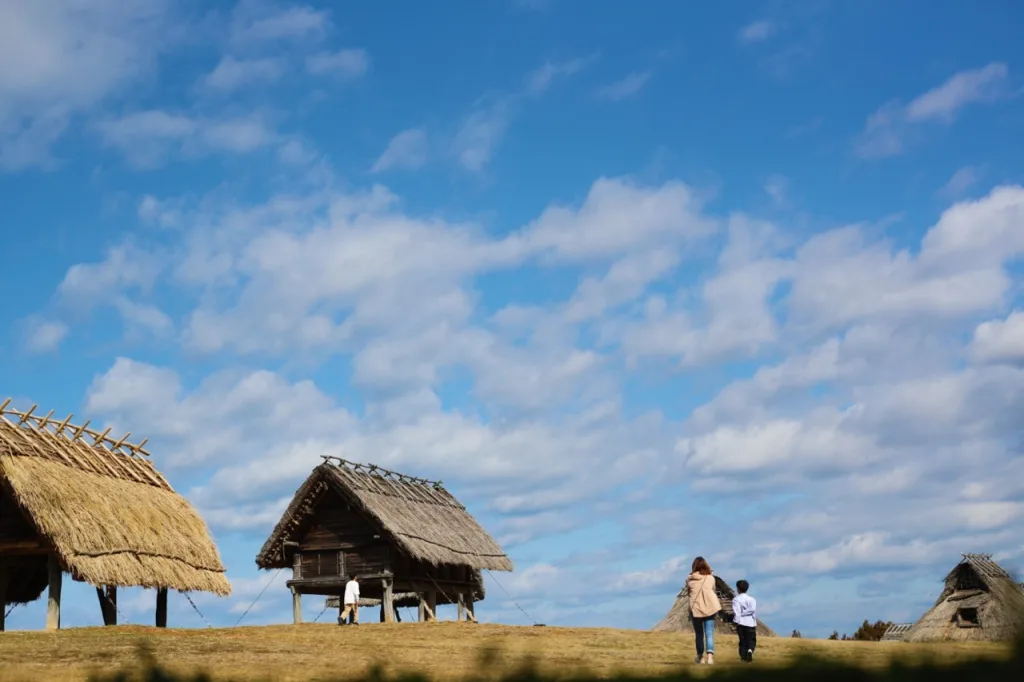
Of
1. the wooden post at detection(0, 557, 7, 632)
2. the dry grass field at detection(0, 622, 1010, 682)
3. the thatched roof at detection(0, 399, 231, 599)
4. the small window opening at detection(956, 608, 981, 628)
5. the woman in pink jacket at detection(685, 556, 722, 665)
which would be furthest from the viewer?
the small window opening at detection(956, 608, 981, 628)

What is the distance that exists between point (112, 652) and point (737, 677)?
20748 mm

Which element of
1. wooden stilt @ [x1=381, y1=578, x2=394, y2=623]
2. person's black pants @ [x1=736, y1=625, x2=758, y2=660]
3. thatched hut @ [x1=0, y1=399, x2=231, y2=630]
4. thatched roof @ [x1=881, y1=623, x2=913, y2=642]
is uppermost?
thatched hut @ [x1=0, y1=399, x2=231, y2=630]

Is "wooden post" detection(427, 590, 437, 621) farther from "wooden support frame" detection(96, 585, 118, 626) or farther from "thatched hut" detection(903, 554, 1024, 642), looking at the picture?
"thatched hut" detection(903, 554, 1024, 642)

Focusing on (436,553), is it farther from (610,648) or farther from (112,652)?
(112,652)

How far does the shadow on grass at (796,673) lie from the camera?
324 cm

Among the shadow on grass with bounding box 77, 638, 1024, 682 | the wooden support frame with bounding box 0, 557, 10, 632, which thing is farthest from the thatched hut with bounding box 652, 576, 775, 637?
the shadow on grass with bounding box 77, 638, 1024, 682

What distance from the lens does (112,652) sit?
22.1m

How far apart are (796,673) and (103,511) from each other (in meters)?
31.0

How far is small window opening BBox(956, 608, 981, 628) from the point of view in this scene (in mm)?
51219

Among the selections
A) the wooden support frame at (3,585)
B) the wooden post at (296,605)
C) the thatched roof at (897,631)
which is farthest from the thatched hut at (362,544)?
the thatched roof at (897,631)

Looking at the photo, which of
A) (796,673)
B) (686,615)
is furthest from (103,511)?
(796,673)

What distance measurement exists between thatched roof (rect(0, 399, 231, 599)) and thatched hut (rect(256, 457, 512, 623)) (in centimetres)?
289

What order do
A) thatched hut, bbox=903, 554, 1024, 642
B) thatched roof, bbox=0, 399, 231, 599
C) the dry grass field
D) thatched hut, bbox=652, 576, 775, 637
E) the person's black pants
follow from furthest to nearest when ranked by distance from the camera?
thatched hut, bbox=903, 554, 1024, 642
thatched hut, bbox=652, 576, 775, 637
thatched roof, bbox=0, 399, 231, 599
the person's black pants
the dry grass field

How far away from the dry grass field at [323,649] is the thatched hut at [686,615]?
1744cm
